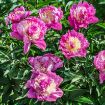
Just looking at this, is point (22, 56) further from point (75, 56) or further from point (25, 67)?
point (75, 56)

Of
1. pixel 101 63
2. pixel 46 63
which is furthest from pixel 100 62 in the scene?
pixel 46 63

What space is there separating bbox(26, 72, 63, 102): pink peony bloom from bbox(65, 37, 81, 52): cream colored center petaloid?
168 mm

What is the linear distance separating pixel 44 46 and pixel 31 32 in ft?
0.34

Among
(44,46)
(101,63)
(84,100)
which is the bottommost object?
(84,100)

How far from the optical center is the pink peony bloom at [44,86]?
221 centimetres

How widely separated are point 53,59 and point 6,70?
339 millimetres

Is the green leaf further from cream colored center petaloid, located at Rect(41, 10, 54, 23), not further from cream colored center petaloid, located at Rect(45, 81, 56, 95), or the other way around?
cream colored center petaloid, located at Rect(41, 10, 54, 23)

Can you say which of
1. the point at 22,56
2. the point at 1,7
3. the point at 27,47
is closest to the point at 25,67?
the point at 22,56

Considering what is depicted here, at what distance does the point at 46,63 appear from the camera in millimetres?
2309

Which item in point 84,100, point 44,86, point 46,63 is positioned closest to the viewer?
point 44,86

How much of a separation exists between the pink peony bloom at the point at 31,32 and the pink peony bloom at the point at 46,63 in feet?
0.21

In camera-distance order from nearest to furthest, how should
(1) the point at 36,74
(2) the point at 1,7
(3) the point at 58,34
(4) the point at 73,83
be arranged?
(1) the point at 36,74 → (4) the point at 73,83 → (3) the point at 58,34 → (2) the point at 1,7

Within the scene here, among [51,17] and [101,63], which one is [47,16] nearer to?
[51,17]

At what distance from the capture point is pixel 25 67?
2.54m
